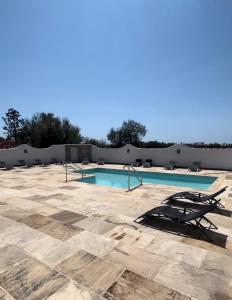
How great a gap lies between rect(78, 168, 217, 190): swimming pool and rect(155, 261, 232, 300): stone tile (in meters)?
7.87

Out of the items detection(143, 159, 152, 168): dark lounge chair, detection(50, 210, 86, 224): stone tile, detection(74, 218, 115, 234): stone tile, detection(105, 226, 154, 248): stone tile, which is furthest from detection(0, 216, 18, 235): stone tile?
detection(143, 159, 152, 168): dark lounge chair

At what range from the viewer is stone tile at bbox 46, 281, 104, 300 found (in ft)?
9.10

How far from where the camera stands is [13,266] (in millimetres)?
3477

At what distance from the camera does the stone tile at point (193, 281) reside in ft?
9.39

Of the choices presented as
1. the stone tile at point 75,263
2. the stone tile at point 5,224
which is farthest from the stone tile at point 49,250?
the stone tile at point 5,224

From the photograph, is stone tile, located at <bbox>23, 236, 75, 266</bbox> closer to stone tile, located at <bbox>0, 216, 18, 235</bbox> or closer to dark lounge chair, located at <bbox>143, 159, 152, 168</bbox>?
stone tile, located at <bbox>0, 216, 18, 235</bbox>

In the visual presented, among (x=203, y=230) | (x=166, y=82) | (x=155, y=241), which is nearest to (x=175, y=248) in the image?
(x=155, y=241)

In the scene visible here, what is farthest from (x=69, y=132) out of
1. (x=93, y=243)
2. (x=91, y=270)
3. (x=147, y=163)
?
(x=91, y=270)

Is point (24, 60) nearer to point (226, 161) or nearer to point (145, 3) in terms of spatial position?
point (145, 3)

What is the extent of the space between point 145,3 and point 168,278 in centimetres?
1053

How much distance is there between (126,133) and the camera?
3120cm

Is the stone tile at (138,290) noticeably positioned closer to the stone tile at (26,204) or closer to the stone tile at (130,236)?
the stone tile at (130,236)

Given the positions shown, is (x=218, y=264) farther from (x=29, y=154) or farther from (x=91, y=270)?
(x=29, y=154)

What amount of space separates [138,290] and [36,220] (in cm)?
349
